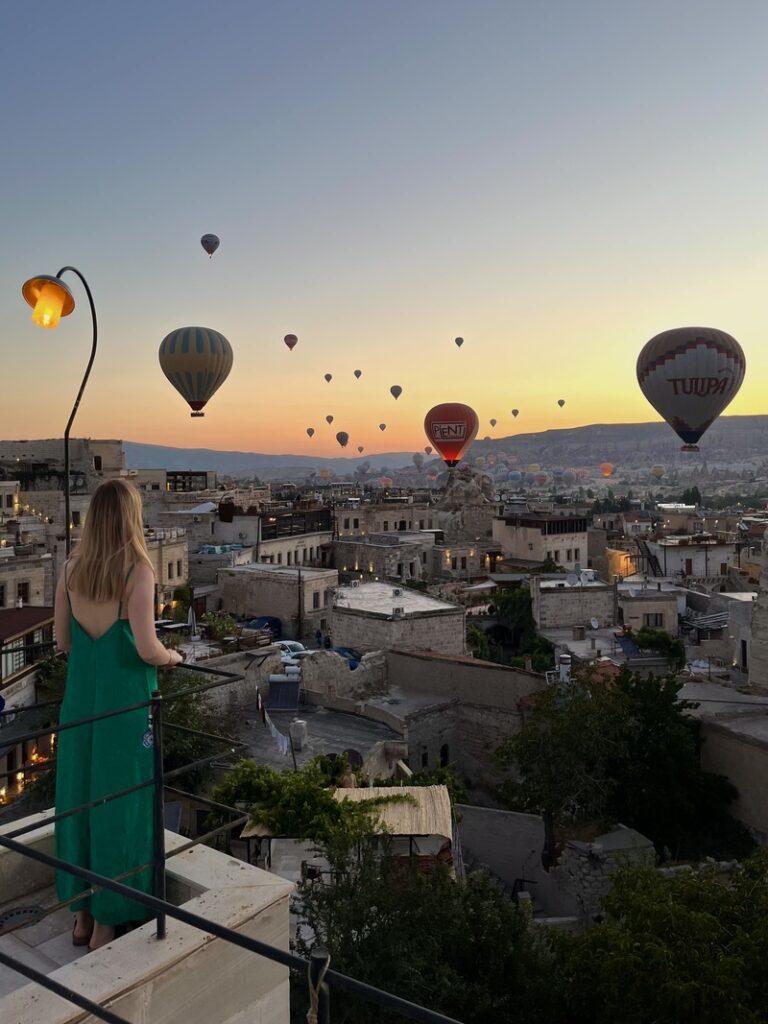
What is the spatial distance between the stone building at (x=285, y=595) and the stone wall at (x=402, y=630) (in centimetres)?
705

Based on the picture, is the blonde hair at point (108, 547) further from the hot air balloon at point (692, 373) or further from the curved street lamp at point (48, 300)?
the hot air balloon at point (692, 373)

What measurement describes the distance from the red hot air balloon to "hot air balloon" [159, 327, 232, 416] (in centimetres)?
3728

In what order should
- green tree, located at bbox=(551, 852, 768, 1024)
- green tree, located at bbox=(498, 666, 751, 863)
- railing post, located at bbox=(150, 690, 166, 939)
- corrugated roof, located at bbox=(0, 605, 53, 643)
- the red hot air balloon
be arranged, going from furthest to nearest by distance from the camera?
the red hot air balloon < corrugated roof, located at bbox=(0, 605, 53, 643) < green tree, located at bbox=(498, 666, 751, 863) < green tree, located at bbox=(551, 852, 768, 1024) < railing post, located at bbox=(150, 690, 166, 939)

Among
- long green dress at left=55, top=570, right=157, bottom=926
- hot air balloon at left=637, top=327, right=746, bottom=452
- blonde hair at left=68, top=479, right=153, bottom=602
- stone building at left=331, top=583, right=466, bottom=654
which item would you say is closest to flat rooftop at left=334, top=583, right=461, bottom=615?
stone building at left=331, top=583, right=466, bottom=654

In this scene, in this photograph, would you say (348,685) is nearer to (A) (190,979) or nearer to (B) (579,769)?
(B) (579,769)

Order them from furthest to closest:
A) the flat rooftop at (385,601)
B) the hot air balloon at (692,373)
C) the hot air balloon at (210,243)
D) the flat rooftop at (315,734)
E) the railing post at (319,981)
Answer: the hot air balloon at (210,243), the hot air balloon at (692,373), the flat rooftop at (385,601), the flat rooftop at (315,734), the railing post at (319,981)

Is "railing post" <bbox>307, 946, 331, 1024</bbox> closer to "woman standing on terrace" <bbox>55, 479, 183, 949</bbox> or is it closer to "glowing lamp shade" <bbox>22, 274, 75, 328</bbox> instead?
"woman standing on terrace" <bbox>55, 479, 183, 949</bbox>

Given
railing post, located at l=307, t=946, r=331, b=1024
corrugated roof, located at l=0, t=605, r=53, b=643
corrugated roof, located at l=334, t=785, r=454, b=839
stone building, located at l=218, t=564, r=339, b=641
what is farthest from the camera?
stone building, located at l=218, t=564, r=339, b=641

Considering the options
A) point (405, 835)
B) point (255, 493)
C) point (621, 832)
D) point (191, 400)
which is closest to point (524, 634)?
point (191, 400)

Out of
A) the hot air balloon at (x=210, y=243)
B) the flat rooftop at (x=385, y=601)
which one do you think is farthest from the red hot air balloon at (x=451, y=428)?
the flat rooftop at (x=385, y=601)

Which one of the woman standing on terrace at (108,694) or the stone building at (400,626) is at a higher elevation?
the woman standing on terrace at (108,694)

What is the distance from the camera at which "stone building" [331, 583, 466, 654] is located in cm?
2862

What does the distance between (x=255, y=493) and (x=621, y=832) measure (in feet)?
231

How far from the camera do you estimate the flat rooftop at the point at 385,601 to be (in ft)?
99.2
